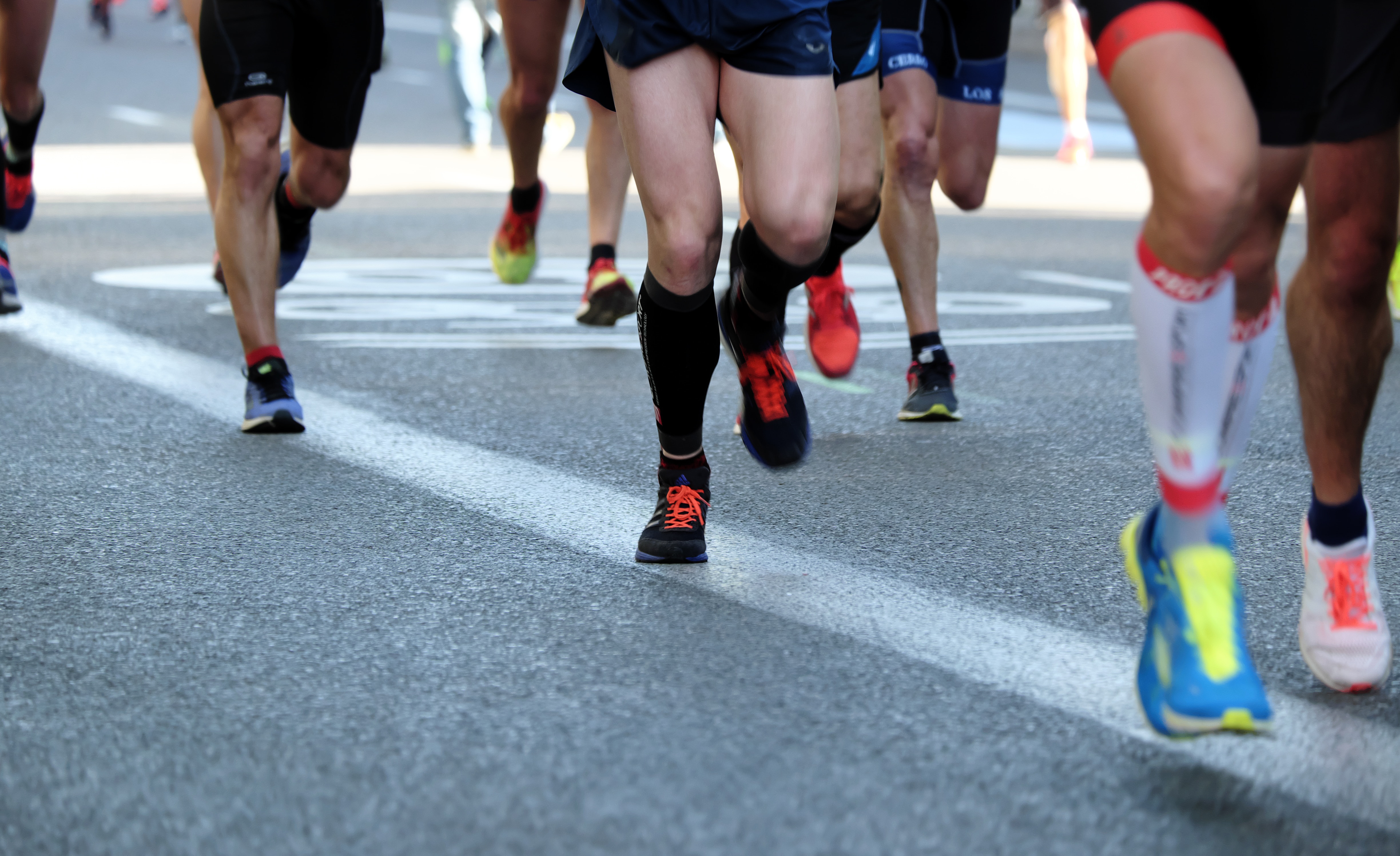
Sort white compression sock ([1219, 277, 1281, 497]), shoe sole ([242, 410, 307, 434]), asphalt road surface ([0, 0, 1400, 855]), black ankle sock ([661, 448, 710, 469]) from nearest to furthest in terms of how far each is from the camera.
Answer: asphalt road surface ([0, 0, 1400, 855]) < white compression sock ([1219, 277, 1281, 497]) < black ankle sock ([661, 448, 710, 469]) < shoe sole ([242, 410, 307, 434])

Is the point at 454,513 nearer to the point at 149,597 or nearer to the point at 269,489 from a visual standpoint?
the point at 269,489

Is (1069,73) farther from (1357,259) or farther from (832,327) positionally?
(1357,259)

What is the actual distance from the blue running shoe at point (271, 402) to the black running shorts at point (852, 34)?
5.89 ft

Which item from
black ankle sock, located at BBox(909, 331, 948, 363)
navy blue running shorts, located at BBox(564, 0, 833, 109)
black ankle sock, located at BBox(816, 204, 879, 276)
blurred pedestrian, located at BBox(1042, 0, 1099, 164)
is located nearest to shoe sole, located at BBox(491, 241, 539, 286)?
black ankle sock, located at BBox(909, 331, 948, 363)

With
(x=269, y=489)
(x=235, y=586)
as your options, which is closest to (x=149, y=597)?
(x=235, y=586)

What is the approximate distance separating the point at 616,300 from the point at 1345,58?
12.9ft

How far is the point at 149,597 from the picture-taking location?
3.22 metres

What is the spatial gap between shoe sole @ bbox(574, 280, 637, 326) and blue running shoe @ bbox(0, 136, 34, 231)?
7.49ft

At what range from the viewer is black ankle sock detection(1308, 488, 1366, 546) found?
2.80m

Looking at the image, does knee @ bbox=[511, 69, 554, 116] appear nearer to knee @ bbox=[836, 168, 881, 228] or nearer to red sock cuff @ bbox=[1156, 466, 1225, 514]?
knee @ bbox=[836, 168, 881, 228]

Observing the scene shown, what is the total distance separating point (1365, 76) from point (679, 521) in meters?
1.45

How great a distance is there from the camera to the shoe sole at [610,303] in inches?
255

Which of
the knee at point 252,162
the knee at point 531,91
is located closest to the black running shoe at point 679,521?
the knee at point 252,162

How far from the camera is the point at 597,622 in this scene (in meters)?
3.04
